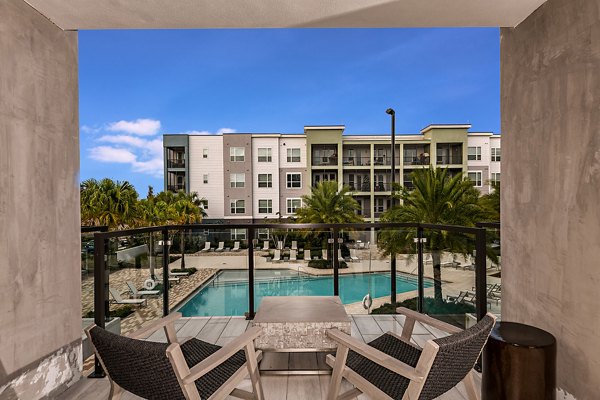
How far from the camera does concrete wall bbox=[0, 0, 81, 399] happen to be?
197 cm

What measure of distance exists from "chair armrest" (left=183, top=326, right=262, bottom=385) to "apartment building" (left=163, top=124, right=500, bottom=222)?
21.2 m

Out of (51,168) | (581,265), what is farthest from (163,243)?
(581,265)

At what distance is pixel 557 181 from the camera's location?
2.09 metres

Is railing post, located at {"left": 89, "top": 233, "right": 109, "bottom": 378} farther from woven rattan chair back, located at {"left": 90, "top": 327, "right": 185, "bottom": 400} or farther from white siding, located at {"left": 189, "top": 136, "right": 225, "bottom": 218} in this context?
white siding, located at {"left": 189, "top": 136, "right": 225, "bottom": 218}

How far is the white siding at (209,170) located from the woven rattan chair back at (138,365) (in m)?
23.1

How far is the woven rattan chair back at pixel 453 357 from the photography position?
149 centimetres

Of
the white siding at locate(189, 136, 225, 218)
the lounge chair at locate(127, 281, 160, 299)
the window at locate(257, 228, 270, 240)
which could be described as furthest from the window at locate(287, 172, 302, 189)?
the lounge chair at locate(127, 281, 160, 299)

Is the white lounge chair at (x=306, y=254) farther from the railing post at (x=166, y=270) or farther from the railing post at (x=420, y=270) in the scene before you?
the railing post at (x=166, y=270)

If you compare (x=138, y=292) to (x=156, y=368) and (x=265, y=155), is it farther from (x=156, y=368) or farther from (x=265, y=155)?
(x=265, y=155)

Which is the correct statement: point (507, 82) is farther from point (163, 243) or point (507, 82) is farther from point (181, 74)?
point (181, 74)

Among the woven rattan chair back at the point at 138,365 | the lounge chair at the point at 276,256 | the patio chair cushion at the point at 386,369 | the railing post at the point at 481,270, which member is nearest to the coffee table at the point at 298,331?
the patio chair cushion at the point at 386,369

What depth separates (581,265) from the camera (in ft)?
6.24

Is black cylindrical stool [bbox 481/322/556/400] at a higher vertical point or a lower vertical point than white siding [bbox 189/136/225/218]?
lower

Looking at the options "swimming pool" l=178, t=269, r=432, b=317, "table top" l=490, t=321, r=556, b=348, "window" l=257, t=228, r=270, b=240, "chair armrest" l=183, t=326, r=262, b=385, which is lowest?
"swimming pool" l=178, t=269, r=432, b=317
